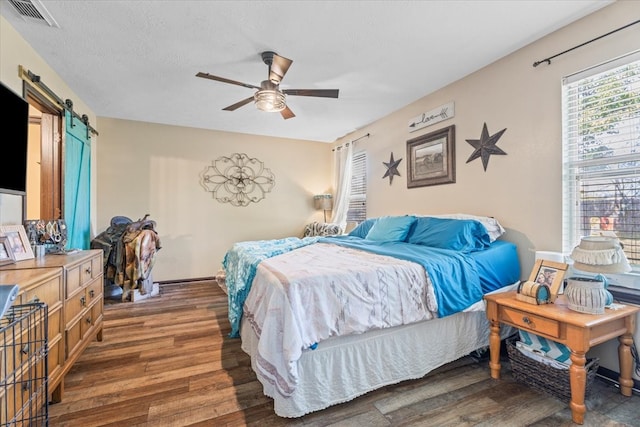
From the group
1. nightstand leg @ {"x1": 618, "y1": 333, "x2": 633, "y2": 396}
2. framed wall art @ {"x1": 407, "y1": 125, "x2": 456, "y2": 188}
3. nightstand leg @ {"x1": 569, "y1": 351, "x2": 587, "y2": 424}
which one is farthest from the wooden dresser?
framed wall art @ {"x1": 407, "y1": 125, "x2": 456, "y2": 188}

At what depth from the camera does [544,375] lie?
6.06ft

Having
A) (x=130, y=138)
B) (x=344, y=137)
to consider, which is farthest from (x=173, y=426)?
(x=344, y=137)

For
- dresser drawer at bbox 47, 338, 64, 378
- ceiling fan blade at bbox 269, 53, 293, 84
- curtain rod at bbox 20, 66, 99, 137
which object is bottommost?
dresser drawer at bbox 47, 338, 64, 378

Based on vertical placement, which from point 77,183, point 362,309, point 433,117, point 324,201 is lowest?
point 362,309

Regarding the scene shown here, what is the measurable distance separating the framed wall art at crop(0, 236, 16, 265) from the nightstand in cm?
315

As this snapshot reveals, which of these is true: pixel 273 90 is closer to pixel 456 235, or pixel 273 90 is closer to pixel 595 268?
pixel 456 235

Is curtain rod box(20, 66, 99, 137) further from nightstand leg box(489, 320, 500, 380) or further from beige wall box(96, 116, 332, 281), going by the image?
nightstand leg box(489, 320, 500, 380)

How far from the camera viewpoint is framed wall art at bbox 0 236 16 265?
1.75m

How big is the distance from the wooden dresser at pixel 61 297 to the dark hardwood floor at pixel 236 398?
0.23 meters

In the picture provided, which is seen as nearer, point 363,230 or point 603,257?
point 603,257

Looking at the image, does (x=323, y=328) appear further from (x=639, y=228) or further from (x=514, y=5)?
(x=514, y=5)

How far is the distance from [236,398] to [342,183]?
12.8 ft

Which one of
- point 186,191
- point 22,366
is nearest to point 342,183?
point 186,191

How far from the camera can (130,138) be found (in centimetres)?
446
